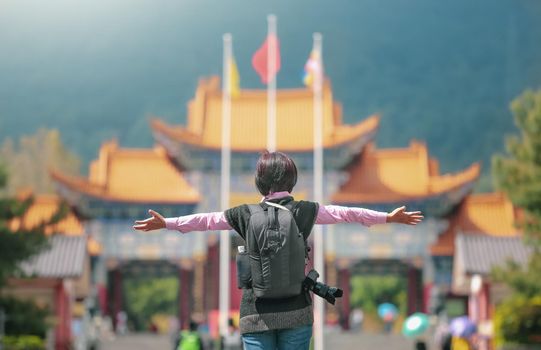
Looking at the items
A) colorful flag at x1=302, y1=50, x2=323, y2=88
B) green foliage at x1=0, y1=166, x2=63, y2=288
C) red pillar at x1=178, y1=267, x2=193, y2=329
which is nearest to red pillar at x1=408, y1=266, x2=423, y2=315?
red pillar at x1=178, y1=267, x2=193, y2=329

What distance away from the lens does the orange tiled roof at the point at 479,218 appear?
44719mm

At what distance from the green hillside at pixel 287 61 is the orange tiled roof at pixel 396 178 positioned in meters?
60.2

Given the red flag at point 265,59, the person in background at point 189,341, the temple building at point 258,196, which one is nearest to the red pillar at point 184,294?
the temple building at point 258,196

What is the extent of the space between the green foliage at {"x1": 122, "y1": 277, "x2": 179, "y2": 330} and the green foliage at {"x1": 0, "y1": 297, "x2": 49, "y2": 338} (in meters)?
40.6

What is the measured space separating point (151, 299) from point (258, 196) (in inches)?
812

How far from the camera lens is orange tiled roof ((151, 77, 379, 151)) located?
46438 mm

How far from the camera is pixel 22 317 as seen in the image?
77.6 ft

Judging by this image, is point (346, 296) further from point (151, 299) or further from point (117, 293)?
point (151, 299)

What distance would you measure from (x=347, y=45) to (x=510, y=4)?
56.1 ft

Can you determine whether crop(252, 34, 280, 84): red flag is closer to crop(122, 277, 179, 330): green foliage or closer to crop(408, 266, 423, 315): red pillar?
crop(408, 266, 423, 315): red pillar

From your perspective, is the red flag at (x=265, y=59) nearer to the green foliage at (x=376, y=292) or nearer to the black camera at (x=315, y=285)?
the black camera at (x=315, y=285)

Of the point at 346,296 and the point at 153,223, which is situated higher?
the point at 346,296

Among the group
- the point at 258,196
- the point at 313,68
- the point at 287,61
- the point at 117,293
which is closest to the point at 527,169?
the point at 313,68

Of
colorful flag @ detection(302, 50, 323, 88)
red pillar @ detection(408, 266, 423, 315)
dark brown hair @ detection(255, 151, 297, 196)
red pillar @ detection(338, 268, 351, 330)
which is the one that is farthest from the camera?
red pillar @ detection(408, 266, 423, 315)
